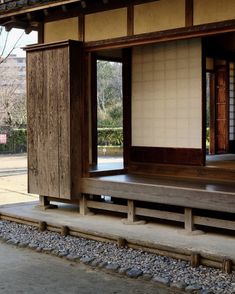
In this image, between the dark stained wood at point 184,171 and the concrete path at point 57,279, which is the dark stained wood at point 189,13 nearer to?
the dark stained wood at point 184,171

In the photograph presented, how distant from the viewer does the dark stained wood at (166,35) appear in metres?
6.05

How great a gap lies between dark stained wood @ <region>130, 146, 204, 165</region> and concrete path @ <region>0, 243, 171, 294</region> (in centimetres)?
287

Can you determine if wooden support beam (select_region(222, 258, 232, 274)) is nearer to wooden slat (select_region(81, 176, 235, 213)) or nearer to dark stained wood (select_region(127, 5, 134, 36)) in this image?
wooden slat (select_region(81, 176, 235, 213))

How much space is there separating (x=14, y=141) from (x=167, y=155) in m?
22.1

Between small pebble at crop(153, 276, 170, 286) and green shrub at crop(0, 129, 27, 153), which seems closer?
small pebble at crop(153, 276, 170, 286)

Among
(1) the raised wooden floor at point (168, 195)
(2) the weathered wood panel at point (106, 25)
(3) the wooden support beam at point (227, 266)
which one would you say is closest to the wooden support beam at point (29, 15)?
(2) the weathered wood panel at point (106, 25)

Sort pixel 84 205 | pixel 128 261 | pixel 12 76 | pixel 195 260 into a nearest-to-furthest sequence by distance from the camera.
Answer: pixel 195 260, pixel 128 261, pixel 84 205, pixel 12 76

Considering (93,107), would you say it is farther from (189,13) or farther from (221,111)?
(189,13)

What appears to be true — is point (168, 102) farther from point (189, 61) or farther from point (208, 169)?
point (208, 169)

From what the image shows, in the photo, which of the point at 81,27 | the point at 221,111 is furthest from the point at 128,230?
the point at 221,111

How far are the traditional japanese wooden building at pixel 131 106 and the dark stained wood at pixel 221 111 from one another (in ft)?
1.85

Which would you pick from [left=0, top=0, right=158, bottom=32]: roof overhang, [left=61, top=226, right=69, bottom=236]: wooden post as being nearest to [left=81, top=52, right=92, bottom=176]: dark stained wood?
[left=0, top=0, right=158, bottom=32]: roof overhang

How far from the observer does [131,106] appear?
29.8ft

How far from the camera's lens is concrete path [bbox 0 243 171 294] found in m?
5.00
